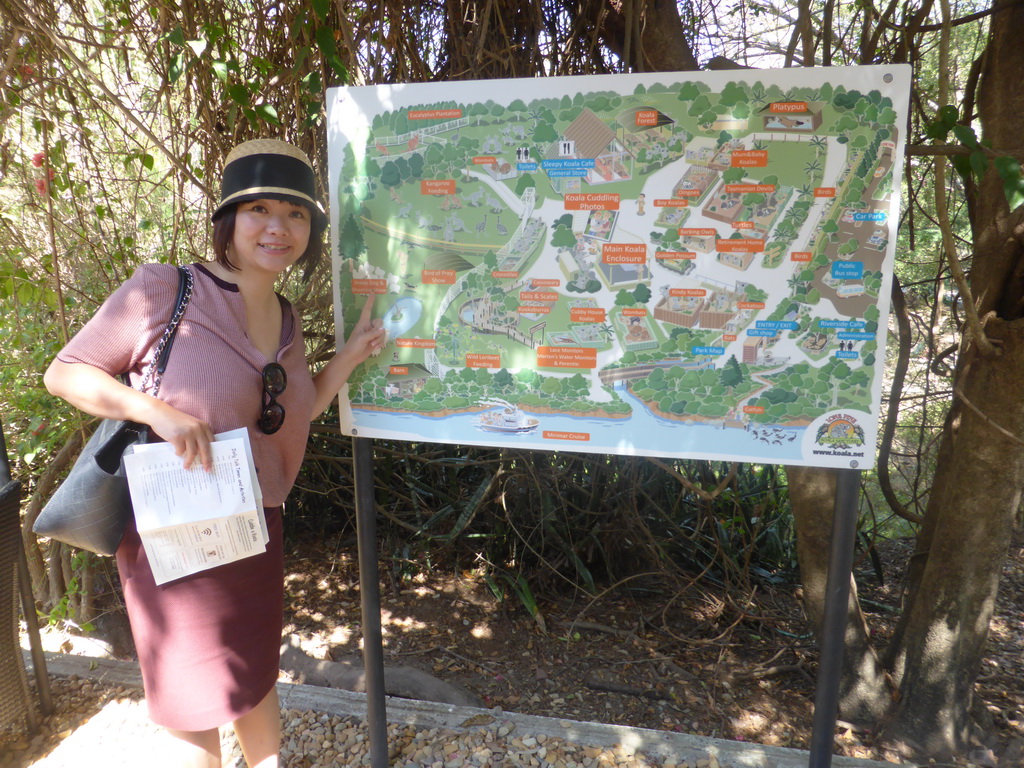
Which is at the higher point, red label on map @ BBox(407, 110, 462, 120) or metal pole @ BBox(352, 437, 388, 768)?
red label on map @ BBox(407, 110, 462, 120)

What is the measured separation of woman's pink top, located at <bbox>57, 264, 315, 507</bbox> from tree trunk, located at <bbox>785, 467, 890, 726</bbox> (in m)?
2.00

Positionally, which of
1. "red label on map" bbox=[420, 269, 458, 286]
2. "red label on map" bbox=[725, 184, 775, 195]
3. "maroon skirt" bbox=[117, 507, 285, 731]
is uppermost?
"red label on map" bbox=[725, 184, 775, 195]

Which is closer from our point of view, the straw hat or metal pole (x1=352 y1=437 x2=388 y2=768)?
the straw hat

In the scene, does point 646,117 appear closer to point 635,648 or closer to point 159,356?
point 159,356

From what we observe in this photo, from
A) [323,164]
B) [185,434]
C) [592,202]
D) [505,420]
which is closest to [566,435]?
[505,420]

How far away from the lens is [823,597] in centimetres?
267

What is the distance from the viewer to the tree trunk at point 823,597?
259 cm

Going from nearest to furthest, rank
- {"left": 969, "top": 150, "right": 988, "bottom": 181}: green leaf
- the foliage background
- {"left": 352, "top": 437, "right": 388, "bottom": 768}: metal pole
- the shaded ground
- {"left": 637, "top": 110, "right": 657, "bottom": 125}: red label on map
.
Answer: {"left": 969, "top": 150, "right": 988, "bottom": 181}: green leaf → {"left": 637, "top": 110, "right": 657, "bottom": 125}: red label on map → {"left": 352, "top": 437, "right": 388, "bottom": 768}: metal pole → the foliage background → the shaded ground

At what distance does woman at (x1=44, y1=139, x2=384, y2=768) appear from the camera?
5.08 feet

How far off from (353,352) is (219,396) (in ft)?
1.45

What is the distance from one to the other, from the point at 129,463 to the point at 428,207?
1.02 meters

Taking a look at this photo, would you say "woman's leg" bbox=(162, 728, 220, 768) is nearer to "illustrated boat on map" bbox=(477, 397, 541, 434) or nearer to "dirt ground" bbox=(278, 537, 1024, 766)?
"illustrated boat on map" bbox=(477, 397, 541, 434)

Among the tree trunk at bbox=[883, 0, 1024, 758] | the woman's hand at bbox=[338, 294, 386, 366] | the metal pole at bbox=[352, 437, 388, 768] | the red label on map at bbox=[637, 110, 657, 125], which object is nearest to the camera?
the red label on map at bbox=[637, 110, 657, 125]

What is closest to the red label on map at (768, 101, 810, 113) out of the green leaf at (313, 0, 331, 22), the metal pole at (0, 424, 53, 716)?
the green leaf at (313, 0, 331, 22)
